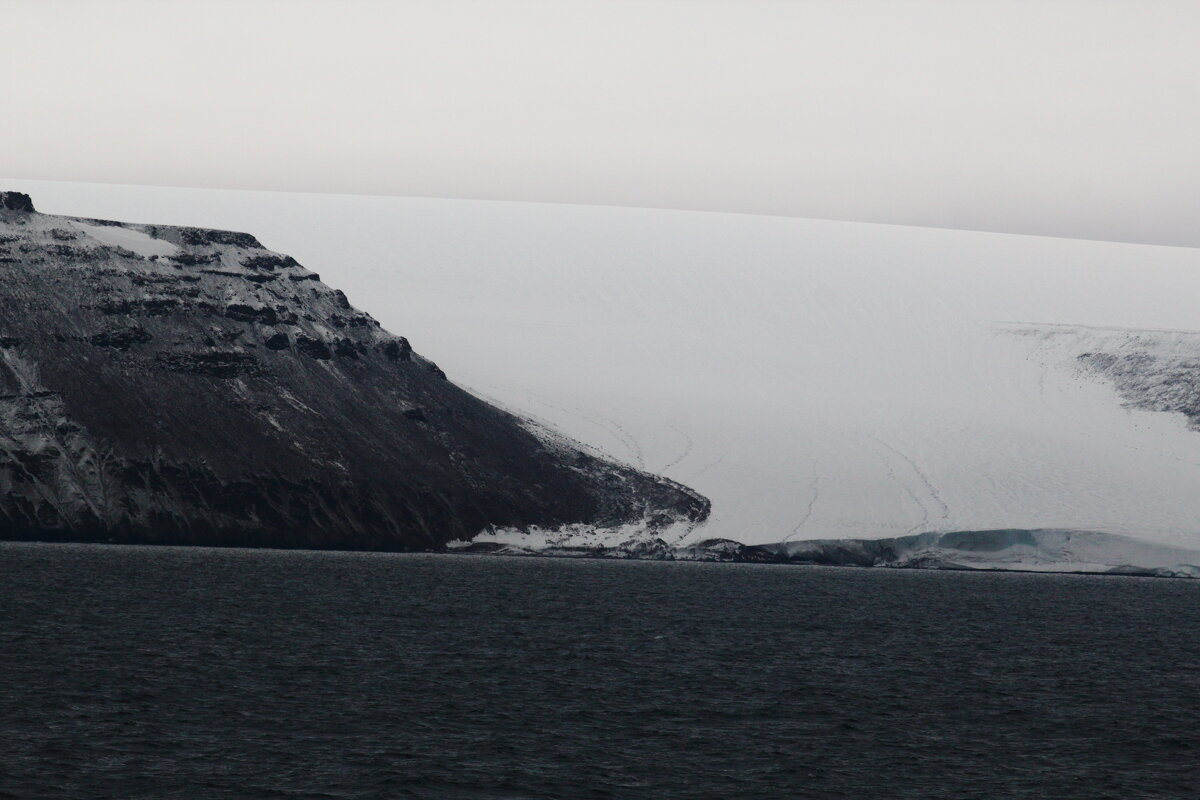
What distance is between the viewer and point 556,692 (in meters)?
48.0

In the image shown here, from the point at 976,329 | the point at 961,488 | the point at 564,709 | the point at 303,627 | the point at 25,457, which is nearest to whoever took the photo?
the point at 564,709

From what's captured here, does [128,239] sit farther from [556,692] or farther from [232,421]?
[556,692]

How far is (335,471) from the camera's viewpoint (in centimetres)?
11088

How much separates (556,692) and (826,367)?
375 ft

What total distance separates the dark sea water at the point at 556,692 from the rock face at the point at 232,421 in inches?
664

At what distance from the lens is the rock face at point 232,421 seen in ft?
336

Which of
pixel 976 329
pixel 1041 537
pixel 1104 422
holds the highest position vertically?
pixel 976 329

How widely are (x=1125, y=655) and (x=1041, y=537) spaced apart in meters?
55.0

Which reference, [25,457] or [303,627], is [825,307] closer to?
[25,457]

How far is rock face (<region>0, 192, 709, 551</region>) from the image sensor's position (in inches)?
4035

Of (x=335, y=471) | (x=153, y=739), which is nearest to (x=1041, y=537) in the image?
(x=335, y=471)

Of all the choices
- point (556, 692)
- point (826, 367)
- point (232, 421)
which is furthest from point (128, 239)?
point (556, 692)

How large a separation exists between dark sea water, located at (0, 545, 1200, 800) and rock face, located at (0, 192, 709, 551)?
1687 cm

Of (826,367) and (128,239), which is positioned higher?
(128,239)
